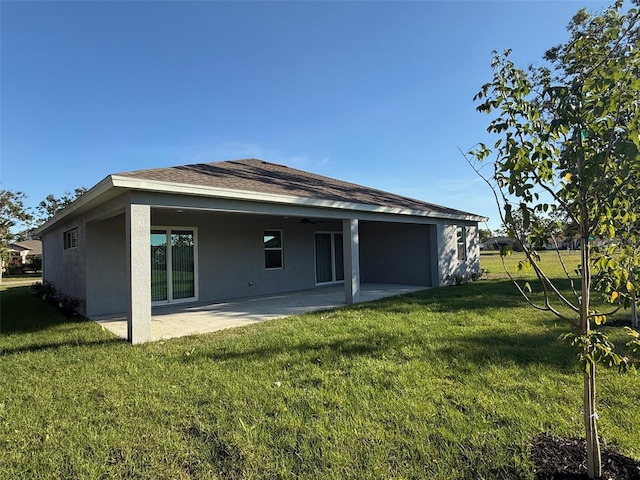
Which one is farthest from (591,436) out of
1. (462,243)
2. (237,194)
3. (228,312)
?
(462,243)

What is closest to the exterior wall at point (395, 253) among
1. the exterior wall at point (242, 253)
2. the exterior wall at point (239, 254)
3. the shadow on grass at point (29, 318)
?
the exterior wall at point (239, 254)

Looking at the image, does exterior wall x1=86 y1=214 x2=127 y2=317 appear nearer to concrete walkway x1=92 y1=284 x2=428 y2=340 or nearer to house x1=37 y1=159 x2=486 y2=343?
house x1=37 y1=159 x2=486 y2=343

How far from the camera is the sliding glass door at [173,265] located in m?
9.87

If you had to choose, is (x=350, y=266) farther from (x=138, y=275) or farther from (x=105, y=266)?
(x=105, y=266)

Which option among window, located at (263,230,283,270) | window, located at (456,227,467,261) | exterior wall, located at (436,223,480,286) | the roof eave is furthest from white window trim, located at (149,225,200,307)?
window, located at (456,227,467,261)

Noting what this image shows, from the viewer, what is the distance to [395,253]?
49.0ft

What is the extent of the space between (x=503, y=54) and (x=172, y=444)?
4068 millimetres

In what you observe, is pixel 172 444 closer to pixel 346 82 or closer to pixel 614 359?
pixel 614 359

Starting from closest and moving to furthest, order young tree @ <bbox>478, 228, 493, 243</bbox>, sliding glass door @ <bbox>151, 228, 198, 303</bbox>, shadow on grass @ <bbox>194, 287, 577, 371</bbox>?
1. young tree @ <bbox>478, 228, 493, 243</bbox>
2. shadow on grass @ <bbox>194, 287, 577, 371</bbox>
3. sliding glass door @ <bbox>151, 228, 198, 303</bbox>

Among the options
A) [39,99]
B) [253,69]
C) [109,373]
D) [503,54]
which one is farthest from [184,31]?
[503,54]

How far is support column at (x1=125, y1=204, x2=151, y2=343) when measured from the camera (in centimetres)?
611

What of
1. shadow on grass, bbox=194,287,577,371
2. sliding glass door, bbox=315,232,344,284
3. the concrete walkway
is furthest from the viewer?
sliding glass door, bbox=315,232,344,284

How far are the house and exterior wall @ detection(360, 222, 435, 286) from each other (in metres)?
0.04

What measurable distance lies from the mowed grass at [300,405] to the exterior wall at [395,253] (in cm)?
769
